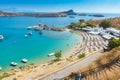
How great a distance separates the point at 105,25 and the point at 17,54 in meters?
52.0

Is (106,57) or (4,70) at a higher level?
(106,57)

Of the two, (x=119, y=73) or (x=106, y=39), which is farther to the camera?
(x=106, y=39)

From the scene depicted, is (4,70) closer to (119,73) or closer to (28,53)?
(28,53)

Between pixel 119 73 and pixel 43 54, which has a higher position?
pixel 119 73

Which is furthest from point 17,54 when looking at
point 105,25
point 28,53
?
point 105,25

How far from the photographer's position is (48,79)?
81.8 feet

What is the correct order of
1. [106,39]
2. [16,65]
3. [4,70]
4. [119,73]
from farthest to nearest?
[106,39]
[16,65]
[4,70]
[119,73]

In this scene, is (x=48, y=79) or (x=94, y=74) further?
(x=48, y=79)

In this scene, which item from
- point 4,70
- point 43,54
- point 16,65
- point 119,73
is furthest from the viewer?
point 43,54

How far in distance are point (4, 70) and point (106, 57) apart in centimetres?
2396

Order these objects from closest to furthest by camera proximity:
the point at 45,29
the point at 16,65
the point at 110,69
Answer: the point at 110,69, the point at 16,65, the point at 45,29

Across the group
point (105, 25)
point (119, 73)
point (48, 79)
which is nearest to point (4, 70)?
point (48, 79)

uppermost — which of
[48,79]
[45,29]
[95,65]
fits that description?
[95,65]

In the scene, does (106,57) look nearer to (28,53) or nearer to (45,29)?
(28,53)
